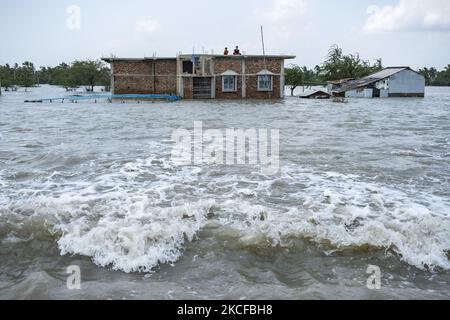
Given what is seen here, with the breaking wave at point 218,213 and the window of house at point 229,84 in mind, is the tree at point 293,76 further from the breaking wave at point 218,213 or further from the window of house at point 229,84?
the breaking wave at point 218,213

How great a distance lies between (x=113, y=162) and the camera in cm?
877

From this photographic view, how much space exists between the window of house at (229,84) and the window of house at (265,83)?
6.69ft

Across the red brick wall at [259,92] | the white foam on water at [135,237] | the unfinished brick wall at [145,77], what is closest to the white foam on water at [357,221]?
the white foam on water at [135,237]

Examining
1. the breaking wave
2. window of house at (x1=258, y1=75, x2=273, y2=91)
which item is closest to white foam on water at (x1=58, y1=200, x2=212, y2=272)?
the breaking wave

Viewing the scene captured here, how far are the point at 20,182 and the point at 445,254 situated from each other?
6.59 meters

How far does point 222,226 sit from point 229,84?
1061 inches

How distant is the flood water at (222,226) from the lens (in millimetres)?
3758

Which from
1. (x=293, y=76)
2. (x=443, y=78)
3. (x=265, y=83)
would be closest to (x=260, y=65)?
(x=265, y=83)

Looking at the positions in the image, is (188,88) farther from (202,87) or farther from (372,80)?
(372,80)

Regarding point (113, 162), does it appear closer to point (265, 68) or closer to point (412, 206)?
point (412, 206)

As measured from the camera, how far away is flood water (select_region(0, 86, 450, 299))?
148 inches

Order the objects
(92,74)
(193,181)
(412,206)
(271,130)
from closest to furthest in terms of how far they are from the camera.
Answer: (412,206) < (193,181) < (271,130) < (92,74)
